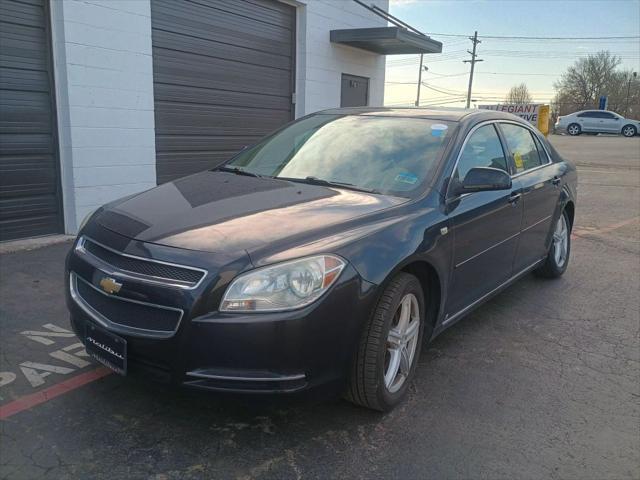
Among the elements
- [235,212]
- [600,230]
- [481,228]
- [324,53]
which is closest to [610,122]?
[324,53]

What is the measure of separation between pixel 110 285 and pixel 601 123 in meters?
40.9

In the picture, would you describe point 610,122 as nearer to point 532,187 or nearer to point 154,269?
point 532,187

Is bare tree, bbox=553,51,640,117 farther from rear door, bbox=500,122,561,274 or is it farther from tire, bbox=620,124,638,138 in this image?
rear door, bbox=500,122,561,274

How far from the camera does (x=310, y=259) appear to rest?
8.56 ft

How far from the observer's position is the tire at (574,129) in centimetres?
3844

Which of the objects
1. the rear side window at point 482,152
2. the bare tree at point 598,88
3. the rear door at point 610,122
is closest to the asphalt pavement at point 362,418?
the rear side window at point 482,152

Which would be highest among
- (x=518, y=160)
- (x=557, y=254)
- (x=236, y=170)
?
(x=518, y=160)

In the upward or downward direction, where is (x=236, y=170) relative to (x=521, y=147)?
downward

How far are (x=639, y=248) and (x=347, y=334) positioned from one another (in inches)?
240

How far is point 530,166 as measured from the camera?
4953 mm

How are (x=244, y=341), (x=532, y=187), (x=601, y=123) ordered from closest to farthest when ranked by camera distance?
(x=244, y=341) → (x=532, y=187) → (x=601, y=123)

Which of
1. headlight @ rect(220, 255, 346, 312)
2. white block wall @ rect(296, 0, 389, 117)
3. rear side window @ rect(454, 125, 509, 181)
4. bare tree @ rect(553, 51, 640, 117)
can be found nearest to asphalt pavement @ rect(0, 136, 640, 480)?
headlight @ rect(220, 255, 346, 312)

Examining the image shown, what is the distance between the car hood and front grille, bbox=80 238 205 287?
12cm

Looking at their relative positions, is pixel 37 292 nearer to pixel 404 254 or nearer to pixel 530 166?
pixel 404 254
